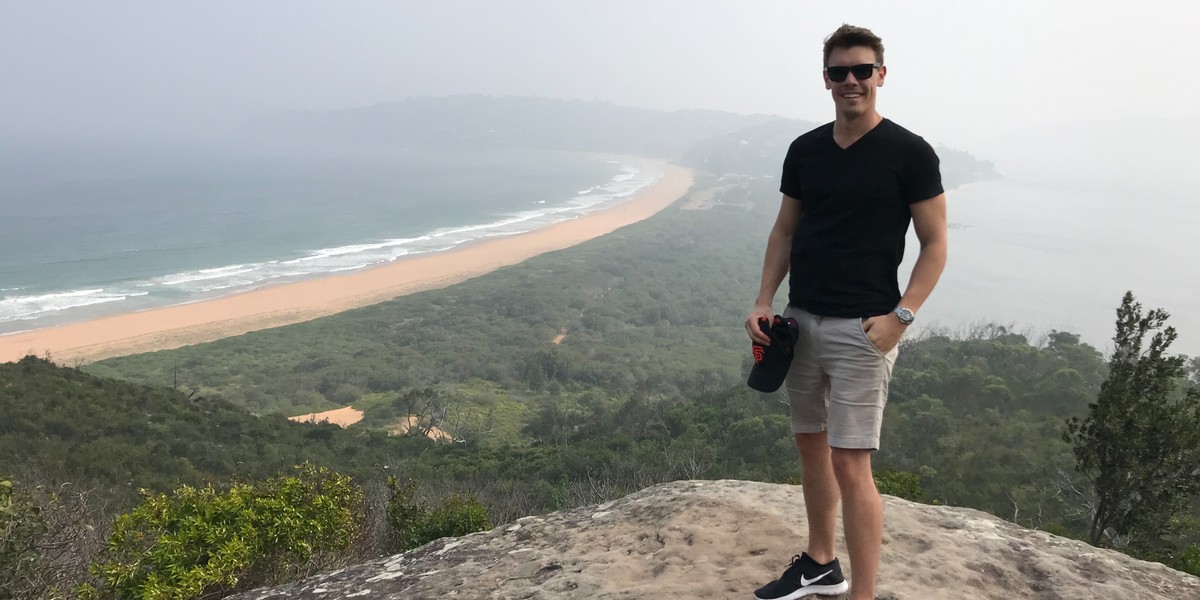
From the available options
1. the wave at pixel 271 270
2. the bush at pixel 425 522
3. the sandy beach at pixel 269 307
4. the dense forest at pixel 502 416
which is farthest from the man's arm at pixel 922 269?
the wave at pixel 271 270

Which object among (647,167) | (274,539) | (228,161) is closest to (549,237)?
(274,539)

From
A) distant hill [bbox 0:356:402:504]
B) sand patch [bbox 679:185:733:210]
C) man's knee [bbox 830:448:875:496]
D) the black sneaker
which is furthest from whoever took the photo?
sand patch [bbox 679:185:733:210]

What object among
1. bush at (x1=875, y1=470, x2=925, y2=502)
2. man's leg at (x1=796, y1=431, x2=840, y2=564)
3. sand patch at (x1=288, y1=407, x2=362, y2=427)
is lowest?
sand patch at (x1=288, y1=407, x2=362, y2=427)

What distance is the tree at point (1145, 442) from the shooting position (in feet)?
25.4

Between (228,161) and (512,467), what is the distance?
137 meters

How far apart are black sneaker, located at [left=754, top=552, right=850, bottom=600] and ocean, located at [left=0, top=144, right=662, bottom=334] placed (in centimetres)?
4260

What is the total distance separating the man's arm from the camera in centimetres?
216

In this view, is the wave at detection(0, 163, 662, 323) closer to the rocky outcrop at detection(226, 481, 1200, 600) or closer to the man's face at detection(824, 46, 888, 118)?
the rocky outcrop at detection(226, 481, 1200, 600)

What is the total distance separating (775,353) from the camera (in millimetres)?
2453

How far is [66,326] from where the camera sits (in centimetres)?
3488

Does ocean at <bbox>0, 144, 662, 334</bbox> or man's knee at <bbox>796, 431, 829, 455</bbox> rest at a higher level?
ocean at <bbox>0, 144, 662, 334</bbox>

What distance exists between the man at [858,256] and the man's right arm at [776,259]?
93 mm

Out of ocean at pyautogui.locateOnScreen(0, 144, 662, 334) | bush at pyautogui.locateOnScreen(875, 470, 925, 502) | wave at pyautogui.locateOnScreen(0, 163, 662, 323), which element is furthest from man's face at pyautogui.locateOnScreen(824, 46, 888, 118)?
wave at pyautogui.locateOnScreen(0, 163, 662, 323)

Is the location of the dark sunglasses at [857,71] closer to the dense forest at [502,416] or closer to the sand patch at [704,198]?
the dense forest at [502,416]
